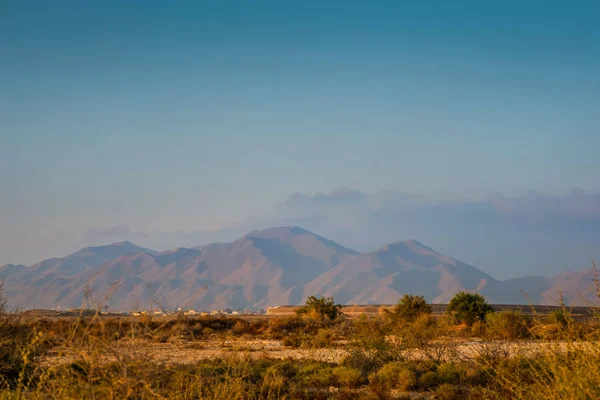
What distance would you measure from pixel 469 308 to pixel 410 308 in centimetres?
363

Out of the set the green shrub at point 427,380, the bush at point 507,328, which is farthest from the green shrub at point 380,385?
the bush at point 507,328

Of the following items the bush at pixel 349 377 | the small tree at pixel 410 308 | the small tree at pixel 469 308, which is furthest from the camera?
the small tree at pixel 410 308

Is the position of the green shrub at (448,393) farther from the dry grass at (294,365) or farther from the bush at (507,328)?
the bush at (507,328)

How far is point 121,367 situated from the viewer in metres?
6.41

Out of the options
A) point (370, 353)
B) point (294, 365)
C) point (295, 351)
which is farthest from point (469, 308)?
point (294, 365)

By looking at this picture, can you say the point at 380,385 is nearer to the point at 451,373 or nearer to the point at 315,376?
the point at 315,376

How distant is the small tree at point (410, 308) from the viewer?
35.3 meters

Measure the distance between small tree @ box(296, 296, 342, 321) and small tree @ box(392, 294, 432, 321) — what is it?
3619 mm

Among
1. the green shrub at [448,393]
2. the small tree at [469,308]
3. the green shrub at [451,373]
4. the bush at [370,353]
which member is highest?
the small tree at [469,308]

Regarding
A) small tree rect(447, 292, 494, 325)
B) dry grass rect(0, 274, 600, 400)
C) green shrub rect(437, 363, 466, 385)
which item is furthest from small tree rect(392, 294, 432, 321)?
green shrub rect(437, 363, 466, 385)

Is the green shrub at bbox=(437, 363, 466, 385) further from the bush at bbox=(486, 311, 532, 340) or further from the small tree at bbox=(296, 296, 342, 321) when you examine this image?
the small tree at bbox=(296, 296, 342, 321)

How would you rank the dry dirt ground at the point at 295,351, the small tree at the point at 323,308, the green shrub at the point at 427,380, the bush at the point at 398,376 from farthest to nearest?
the small tree at the point at 323,308, the dry dirt ground at the point at 295,351, the green shrub at the point at 427,380, the bush at the point at 398,376

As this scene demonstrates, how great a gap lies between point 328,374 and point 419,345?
5366 millimetres

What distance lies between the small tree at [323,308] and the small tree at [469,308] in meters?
6.84
